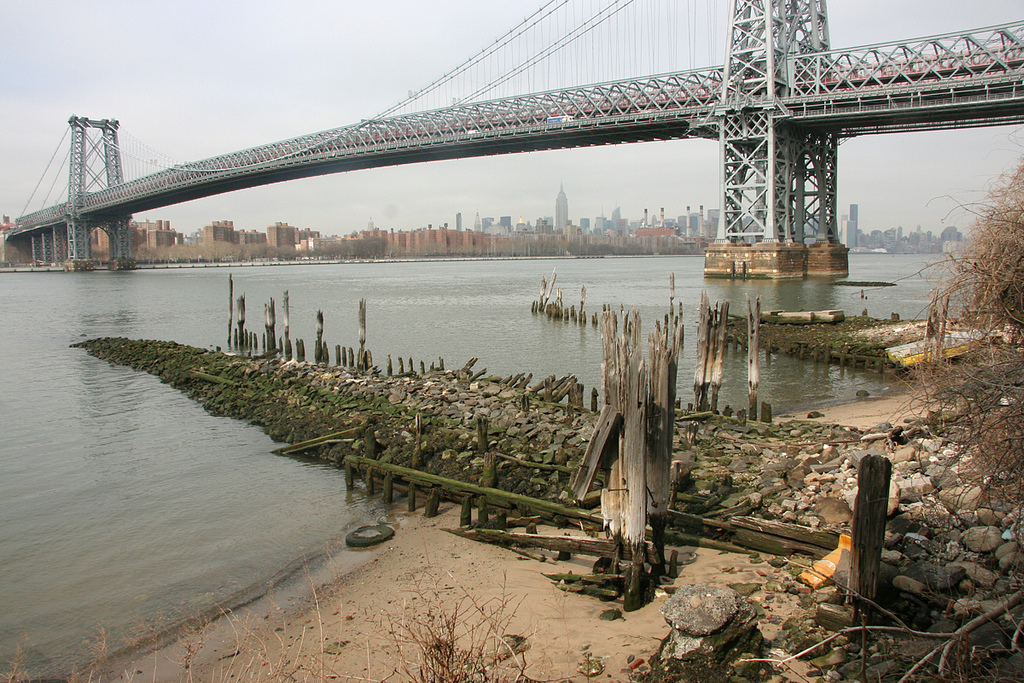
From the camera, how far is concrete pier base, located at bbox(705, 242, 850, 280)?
131 ft

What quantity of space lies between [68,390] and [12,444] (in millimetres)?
5019

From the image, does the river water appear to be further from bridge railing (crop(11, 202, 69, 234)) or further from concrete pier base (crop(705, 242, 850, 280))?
bridge railing (crop(11, 202, 69, 234))

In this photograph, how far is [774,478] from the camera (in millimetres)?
6375

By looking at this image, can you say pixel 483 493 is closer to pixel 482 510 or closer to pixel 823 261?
pixel 482 510

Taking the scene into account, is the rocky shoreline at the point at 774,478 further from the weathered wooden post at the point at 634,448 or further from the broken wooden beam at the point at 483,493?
the weathered wooden post at the point at 634,448

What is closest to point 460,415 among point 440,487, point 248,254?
point 440,487

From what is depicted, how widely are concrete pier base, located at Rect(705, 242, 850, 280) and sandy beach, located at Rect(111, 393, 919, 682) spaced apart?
37112 millimetres

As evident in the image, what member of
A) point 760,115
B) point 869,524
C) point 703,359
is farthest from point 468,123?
point 869,524

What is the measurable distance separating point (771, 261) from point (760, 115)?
29.1ft

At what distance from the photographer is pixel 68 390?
15766mm

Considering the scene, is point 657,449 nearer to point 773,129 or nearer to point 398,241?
point 773,129

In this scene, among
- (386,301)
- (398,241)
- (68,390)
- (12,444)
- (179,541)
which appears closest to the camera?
(179,541)

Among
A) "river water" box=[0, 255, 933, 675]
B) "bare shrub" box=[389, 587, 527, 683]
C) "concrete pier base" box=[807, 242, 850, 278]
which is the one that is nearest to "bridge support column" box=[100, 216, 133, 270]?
"river water" box=[0, 255, 933, 675]

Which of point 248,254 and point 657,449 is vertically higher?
point 248,254
